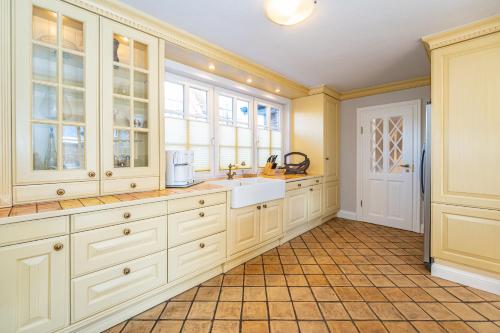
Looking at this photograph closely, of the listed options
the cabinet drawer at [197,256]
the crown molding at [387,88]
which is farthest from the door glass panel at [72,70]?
the crown molding at [387,88]

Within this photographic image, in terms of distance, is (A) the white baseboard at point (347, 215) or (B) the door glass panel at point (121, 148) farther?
(A) the white baseboard at point (347, 215)

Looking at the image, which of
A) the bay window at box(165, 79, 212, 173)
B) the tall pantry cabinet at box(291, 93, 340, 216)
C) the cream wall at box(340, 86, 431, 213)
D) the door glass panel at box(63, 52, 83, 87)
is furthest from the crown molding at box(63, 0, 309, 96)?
the cream wall at box(340, 86, 431, 213)

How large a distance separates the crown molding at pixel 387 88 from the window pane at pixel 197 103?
264 cm

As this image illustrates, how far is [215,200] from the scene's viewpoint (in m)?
2.13

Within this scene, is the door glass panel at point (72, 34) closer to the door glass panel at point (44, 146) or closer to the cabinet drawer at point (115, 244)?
the door glass panel at point (44, 146)

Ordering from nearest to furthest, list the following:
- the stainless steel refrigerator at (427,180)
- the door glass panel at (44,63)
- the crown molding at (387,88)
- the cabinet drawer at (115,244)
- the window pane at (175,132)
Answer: the cabinet drawer at (115,244) < the door glass panel at (44,63) < the stainless steel refrigerator at (427,180) < the window pane at (175,132) < the crown molding at (387,88)

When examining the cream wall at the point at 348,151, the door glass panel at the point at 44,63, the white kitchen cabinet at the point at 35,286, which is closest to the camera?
the white kitchen cabinet at the point at 35,286

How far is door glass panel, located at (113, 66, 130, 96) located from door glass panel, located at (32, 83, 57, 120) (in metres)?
0.40

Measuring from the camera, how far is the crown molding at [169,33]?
1691 millimetres

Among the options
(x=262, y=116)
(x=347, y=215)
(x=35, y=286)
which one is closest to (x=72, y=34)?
(x=35, y=286)

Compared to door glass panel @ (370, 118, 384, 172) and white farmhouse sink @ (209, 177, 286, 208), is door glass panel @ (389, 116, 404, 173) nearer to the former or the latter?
door glass panel @ (370, 118, 384, 172)

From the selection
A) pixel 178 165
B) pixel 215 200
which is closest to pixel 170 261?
pixel 215 200

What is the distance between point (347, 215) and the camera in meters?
4.25

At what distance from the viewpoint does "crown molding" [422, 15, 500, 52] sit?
6.31ft
